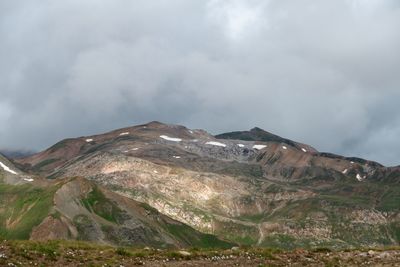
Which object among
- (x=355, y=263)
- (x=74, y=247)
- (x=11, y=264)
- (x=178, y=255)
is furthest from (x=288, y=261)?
(x=11, y=264)

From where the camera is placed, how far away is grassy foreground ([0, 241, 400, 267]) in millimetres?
33844

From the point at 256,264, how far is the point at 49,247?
14.1 m

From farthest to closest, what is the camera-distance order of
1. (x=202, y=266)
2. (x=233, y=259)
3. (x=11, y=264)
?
(x=233, y=259) → (x=202, y=266) → (x=11, y=264)

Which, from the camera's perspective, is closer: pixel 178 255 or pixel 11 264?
pixel 11 264

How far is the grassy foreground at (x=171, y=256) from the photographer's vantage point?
1332 inches

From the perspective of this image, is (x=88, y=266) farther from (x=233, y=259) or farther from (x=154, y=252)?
(x=233, y=259)

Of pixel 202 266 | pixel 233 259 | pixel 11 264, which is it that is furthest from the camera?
pixel 233 259

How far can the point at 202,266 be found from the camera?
1390 inches

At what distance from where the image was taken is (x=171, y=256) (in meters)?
37.7

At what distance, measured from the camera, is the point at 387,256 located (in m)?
39.8

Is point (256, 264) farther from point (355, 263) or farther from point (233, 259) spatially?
point (355, 263)

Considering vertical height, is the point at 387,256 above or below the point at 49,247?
above

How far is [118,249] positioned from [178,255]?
4350 mm

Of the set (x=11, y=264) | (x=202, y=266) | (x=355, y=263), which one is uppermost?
(x=355, y=263)
